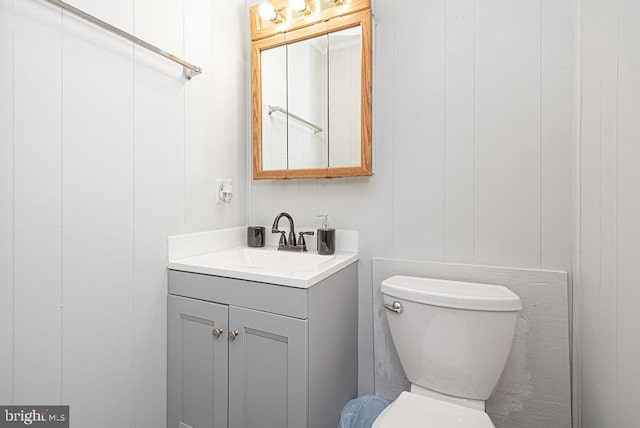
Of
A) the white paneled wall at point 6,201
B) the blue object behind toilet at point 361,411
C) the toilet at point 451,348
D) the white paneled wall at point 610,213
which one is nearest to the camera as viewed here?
the white paneled wall at point 610,213

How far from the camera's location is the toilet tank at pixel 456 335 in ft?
3.22

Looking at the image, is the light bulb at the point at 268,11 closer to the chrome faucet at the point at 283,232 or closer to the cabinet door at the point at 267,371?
the chrome faucet at the point at 283,232

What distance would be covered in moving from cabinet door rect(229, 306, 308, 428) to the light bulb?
4.39ft

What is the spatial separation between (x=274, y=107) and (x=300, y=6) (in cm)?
46

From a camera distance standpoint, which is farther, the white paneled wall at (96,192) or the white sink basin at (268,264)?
the white sink basin at (268,264)

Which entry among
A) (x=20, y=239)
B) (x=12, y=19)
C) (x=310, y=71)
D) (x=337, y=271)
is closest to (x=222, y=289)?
(x=337, y=271)

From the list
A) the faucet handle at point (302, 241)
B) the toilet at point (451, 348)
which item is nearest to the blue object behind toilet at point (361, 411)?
the toilet at point (451, 348)

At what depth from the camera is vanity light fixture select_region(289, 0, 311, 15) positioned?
1407 mm

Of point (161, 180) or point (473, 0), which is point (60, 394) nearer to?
point (161, 180)

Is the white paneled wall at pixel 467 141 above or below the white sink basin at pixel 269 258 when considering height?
above

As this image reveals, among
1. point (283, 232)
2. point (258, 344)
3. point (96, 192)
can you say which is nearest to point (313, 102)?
point (283, 232)

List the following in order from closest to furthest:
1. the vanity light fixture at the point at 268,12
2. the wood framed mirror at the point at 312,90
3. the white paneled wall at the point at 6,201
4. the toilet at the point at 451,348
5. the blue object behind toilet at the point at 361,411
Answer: the white paneled wall at the point at 6,201
the toilet at the point at 451,348
the blue object behind toilet at the point at 361,411
the wood framed mirror at the point at 312,90
the vanity light fixture at the point at 268,12

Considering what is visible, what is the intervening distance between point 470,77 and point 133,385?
1730mm

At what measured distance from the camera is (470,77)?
1.23m
